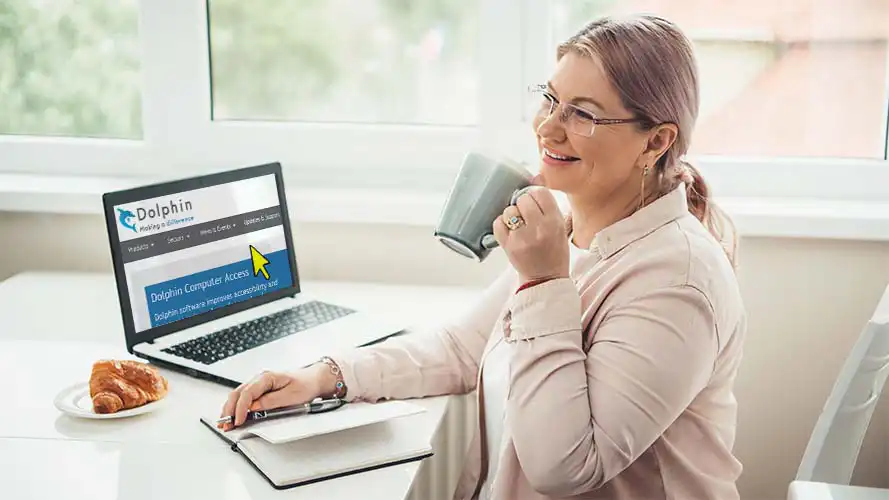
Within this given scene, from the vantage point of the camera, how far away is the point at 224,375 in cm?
160

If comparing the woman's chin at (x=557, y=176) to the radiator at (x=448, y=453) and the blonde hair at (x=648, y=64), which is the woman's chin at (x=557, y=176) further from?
the radiator at (x=448, y=453)

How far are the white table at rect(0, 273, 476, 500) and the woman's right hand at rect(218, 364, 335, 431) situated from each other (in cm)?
5

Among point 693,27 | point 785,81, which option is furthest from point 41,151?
point 785,81

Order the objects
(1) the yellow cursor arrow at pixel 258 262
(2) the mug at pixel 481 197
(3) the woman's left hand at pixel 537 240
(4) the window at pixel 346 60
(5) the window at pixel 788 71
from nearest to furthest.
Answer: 1. (3) the woman's left hand at pixel 537 240
2. (2) the mug at pixel 481 197
3. (1) the yellow cursor arrow at pixel 258 262
4. (5) the window at pixel 788 71
5. (4) the window at pixel 346 60

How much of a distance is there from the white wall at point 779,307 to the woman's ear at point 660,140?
28.7 inches

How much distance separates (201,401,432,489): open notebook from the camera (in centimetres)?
130

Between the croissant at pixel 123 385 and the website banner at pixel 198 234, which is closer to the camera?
the croissant at pixel 123 385

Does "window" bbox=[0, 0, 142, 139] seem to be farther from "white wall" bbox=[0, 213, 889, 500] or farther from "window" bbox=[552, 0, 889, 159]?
"window" bbox=[552, 0, 889, 159]

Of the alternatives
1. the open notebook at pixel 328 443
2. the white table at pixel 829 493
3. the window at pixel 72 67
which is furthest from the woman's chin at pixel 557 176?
the window at pixel 72 67

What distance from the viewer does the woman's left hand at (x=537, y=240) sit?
4.36 feet

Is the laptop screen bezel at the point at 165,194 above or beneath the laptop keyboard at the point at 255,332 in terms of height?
above

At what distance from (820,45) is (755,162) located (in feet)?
0.83

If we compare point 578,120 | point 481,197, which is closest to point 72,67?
point 481,197

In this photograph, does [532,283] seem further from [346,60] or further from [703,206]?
[346,60]
